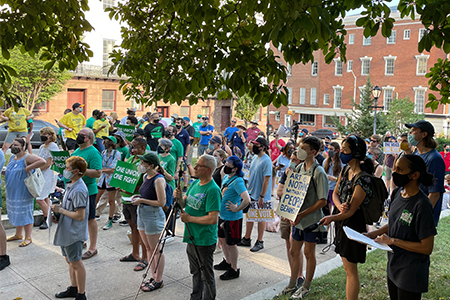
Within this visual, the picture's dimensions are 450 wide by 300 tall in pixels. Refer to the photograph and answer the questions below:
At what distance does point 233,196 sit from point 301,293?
5.70ft

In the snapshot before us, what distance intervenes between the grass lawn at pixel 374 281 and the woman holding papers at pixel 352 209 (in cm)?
109

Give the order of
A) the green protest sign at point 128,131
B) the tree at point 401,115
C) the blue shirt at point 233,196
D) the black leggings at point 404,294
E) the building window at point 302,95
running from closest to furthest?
the black leggings at point 404,294 → the blue shirt at point 233,196 → the green protest sign at point 128,131 → the tree at point 401,115 → the building window at point 302,95

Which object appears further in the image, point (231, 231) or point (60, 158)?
point (60, 158)

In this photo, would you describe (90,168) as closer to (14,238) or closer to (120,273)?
(120,273)

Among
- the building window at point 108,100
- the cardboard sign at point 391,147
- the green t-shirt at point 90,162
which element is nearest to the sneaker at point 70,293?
the green t-shirt at point 90,162

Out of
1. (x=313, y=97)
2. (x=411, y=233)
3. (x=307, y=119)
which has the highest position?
(x=313, y=97)

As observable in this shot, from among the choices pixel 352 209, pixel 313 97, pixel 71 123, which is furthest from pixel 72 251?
pixel 313 97

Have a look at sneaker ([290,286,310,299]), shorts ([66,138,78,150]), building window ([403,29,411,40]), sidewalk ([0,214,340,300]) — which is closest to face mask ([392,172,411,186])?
sneaker ([290,286,310,299])

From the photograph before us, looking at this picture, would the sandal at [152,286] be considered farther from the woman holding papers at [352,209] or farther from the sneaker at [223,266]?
the woman holding papers at [352,209]

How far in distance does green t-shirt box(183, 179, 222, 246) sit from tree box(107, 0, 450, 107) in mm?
1205

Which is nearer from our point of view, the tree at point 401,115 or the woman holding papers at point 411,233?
the woman holding papers at point 411,233

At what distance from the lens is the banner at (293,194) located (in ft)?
18.5

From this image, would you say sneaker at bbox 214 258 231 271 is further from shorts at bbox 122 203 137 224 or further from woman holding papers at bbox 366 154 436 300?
woman holding papers at bbox 366 154 436 300

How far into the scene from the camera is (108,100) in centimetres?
3922
